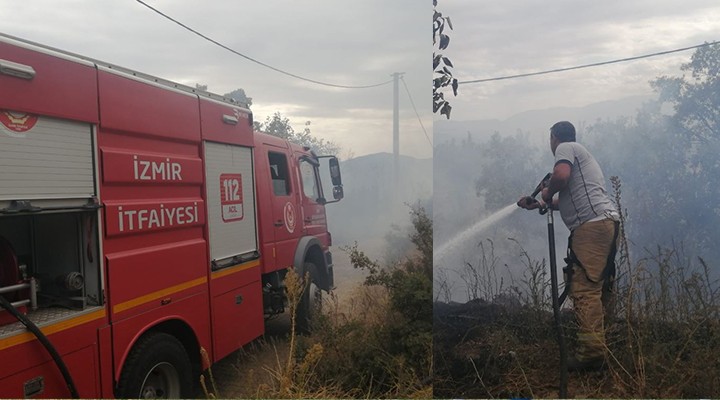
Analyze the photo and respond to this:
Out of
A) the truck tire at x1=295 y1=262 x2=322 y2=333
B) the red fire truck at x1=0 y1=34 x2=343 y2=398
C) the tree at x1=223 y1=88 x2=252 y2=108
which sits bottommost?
the truck tire at x1=295 y1=262 x2=322 y2=333

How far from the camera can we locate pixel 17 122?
215 centimetres

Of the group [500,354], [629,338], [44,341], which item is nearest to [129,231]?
[44,341]

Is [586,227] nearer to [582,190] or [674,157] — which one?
[582,190]

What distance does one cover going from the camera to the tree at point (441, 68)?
10.2 ft

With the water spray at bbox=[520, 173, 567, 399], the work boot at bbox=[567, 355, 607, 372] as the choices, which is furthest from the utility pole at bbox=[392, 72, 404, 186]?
the work boot at bbox=[567, 355, 607, 372]

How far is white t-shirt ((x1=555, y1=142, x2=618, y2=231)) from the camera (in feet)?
9.96

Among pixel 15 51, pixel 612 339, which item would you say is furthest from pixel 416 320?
pixel 15 51

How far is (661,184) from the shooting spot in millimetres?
2984

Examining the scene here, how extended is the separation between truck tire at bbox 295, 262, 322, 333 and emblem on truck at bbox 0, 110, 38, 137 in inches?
69.8

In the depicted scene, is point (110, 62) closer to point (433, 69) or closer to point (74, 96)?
point (74, 96)

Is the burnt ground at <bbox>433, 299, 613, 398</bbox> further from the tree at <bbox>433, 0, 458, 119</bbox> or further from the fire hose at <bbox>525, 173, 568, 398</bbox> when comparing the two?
the tree at <bbox>433, 0, 458, 119</bbox>

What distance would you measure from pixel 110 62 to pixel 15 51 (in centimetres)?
51

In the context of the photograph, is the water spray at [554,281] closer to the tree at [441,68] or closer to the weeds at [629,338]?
the weeds at [629,338]

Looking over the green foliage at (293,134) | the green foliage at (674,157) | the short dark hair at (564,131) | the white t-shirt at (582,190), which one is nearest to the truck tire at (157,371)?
the green foliage at (293,134)
